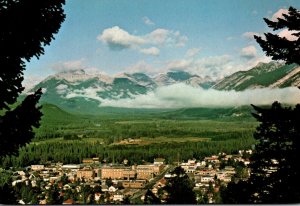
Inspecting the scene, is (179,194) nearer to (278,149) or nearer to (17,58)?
(278,149)

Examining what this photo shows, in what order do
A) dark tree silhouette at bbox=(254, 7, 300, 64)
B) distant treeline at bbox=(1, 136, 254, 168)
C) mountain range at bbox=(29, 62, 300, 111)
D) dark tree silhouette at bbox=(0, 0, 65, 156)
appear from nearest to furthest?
dark tree silhouette at bbox=(0, 0, 65, 156) < dark tree silhouette at bbox=(254, 7, 300, 64) < distant treeline at bbox=(1, 136, 254, 168) < mountain range at bbox=(29, 62, 300, 111)

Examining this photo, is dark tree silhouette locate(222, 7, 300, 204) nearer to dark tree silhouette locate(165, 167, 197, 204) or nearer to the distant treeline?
dark tree silhouette locate(165, 167, 197, 204)

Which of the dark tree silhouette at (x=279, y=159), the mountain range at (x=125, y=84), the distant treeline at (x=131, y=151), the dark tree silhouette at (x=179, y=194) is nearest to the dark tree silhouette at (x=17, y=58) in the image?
the dark tree silhouette at (x=279, y=159)

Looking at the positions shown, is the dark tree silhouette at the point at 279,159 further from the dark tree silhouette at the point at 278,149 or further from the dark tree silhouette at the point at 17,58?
the dark tree silhouette at the point at 17,58

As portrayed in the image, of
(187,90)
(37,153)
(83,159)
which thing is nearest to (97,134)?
(83,159)

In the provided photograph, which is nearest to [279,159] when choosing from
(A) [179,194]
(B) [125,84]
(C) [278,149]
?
(C) [278,149]

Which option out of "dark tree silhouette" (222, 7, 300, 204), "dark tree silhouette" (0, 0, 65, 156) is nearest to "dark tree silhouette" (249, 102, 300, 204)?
"dark tree silhouette" (222, 7, 300, 204)
